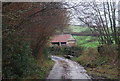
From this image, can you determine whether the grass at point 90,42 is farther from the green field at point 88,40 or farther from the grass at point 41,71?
the grass at point 41,71

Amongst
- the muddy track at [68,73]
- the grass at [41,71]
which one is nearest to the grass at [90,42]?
the muddy track at [68,73]

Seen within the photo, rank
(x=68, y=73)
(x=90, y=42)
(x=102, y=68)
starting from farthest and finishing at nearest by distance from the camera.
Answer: (x=90, y=42)
(x=102, y=68)
(x=68, y=73)

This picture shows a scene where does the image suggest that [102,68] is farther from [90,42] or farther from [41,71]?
[90,42]

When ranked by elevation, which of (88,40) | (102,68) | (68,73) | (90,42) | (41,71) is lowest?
(90,42)

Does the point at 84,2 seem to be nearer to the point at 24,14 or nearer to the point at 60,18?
the point at 24,14

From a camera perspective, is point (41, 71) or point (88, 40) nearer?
point (41, 71)

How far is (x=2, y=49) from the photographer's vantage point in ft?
23.4

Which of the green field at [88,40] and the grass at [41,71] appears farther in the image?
the green field at [88,40]

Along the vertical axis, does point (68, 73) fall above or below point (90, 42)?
above

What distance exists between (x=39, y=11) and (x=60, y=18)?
188 inches

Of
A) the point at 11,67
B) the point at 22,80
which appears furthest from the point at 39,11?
the point at 22,80

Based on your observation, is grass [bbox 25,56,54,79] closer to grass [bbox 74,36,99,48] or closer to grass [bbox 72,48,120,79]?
grass [bbox 72,48,120,79]

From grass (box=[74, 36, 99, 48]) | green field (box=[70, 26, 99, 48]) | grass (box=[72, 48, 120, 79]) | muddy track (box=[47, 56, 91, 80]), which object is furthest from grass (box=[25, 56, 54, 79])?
grass (box=[74, 36, 99, 48])

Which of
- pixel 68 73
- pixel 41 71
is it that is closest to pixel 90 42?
pixel 68 73
